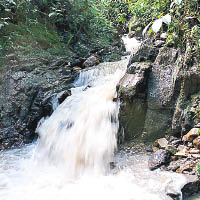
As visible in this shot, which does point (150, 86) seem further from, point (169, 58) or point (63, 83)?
point (63, 83)

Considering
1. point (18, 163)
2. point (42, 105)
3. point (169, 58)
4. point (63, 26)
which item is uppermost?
point (63, 26)

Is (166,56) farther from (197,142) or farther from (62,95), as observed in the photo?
(62,95)

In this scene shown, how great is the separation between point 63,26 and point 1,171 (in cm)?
627

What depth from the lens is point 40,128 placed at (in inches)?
195

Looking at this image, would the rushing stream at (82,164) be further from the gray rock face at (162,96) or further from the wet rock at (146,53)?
the wet rock at (146,53)

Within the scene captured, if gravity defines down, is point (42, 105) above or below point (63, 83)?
below

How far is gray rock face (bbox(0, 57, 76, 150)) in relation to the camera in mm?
5141

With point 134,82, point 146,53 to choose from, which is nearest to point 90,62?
point 146,53

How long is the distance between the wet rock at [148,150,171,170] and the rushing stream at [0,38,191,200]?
10cm

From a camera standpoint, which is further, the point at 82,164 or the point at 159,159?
the point at 82,164

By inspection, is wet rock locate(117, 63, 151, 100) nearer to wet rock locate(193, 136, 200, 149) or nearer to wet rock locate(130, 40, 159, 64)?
wet rock locate(130, 40, 159, 64)

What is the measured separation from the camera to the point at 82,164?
3688mm

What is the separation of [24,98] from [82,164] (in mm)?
2693

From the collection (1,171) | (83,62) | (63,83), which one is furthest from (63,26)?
(1,171)
